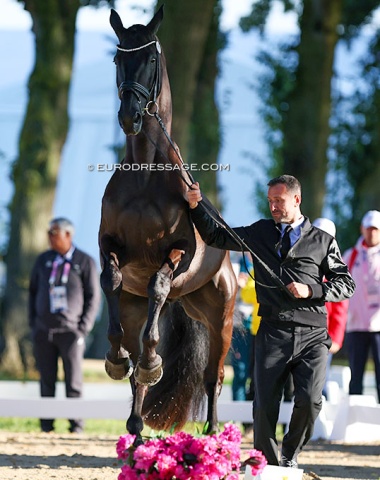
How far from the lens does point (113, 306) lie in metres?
6.90

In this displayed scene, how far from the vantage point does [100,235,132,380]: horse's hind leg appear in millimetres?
6766

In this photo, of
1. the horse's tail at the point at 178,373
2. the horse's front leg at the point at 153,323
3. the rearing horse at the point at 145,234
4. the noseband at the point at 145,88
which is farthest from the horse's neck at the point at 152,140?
the horse's tail at the point at 178,373

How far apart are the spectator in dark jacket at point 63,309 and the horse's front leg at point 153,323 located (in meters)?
3.83

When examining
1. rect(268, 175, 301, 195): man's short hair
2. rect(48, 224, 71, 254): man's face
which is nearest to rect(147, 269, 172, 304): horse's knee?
rect(268, 175, 301, 195): man's short hair

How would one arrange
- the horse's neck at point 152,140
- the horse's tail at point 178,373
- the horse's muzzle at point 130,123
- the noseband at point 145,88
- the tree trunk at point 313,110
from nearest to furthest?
the horse's muzzle at point 130,123 → the noseband at point 145,88 → the horse's neck at point 152,140 → the horse's tail at point 178,373 → the tree trunk at point 313,110

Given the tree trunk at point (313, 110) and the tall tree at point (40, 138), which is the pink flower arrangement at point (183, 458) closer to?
the tall tree at point (40, 138)

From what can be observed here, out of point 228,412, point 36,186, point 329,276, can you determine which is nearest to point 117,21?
point 329,276

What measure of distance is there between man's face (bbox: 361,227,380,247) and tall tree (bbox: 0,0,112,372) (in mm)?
6921

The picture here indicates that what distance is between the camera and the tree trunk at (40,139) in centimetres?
1561

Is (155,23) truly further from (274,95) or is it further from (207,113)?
(274,95)

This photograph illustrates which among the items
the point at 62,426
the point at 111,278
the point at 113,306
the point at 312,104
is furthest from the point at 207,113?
the point at 111,278

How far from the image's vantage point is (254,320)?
10125 mm

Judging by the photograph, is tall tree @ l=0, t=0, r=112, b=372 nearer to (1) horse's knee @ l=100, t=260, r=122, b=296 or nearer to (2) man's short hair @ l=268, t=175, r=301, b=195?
(1) horse's knee @ l=100, t=260, r=122, b=296

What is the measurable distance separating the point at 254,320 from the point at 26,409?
7.86 feet
